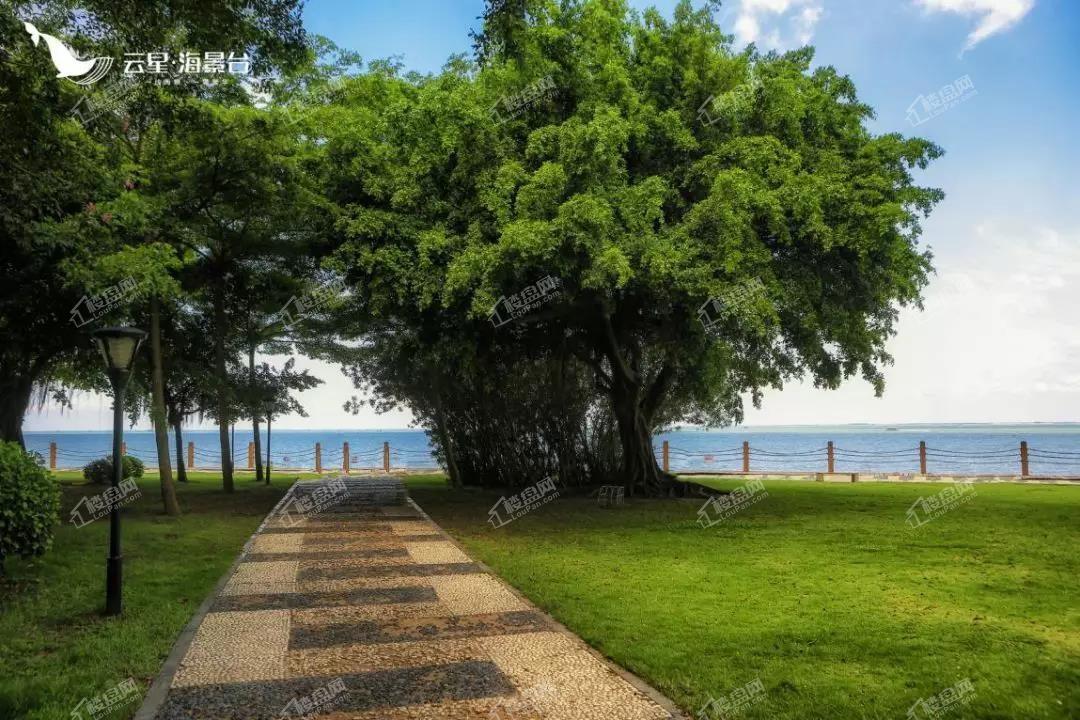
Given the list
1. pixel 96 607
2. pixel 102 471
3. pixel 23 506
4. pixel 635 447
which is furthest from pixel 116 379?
pixel 102 471

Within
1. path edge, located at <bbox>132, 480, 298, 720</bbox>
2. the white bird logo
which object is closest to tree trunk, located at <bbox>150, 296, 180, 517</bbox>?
path edge, located at <bbox>132, 480, 298, 720</bbox>

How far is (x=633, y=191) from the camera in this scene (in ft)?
30.6

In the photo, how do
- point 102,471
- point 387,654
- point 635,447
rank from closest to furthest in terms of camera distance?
point 387,654 → point 635,447 → point 102,471

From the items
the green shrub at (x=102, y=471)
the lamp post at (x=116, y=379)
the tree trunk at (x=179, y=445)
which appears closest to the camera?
the lamp post at (x=116, y=379)

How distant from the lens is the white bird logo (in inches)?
215

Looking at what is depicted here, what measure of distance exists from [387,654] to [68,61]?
17.0 ft

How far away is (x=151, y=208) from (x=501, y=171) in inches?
187

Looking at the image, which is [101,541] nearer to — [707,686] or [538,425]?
[707,686]

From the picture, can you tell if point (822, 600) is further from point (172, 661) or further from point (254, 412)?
point (254, 412)

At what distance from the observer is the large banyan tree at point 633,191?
917 cm

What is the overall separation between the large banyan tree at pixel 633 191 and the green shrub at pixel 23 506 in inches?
185

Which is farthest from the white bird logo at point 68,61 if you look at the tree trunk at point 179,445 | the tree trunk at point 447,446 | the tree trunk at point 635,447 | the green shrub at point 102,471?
the green shrub at point 102,471

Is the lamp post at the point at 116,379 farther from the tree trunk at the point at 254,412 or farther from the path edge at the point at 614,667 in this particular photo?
the tree trunk at the point at 254,412

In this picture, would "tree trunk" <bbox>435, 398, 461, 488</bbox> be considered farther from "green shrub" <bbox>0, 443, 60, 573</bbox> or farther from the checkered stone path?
"green shrub" <bbox>0, 443, 60, 573</bbox>
